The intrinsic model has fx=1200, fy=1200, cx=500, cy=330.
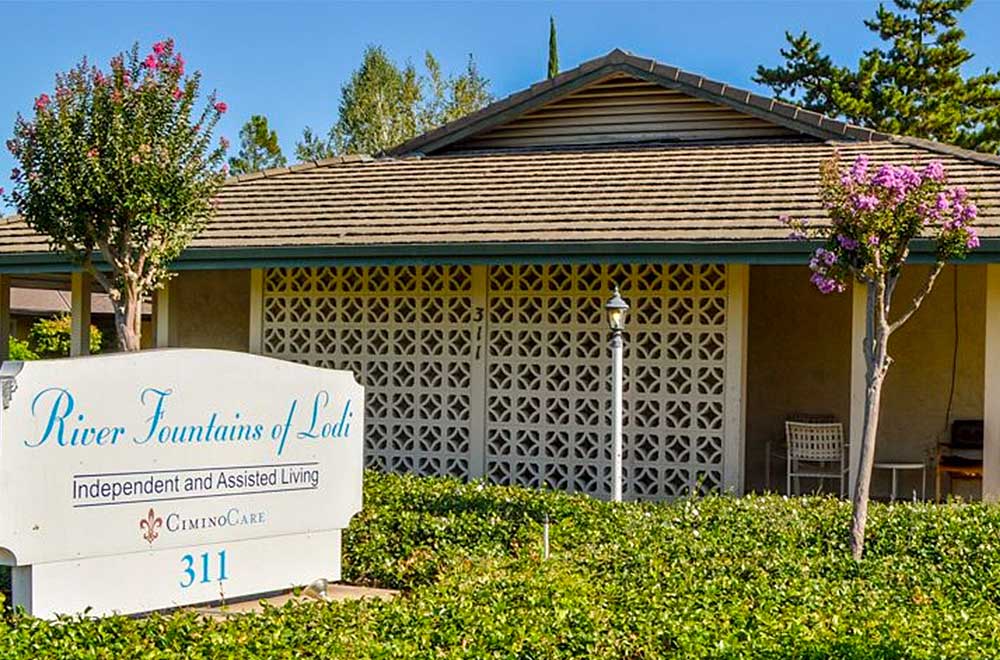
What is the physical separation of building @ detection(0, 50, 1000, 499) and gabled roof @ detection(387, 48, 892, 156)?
0.03 meters

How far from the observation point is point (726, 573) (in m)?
7.19

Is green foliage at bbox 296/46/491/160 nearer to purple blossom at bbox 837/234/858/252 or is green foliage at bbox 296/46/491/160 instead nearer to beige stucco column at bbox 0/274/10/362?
beige stucco column at bbox 0/274/10/362

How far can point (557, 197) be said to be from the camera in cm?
→ 1292

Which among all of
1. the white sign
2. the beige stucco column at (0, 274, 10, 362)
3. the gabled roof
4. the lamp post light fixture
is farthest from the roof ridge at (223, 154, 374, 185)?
the white sign

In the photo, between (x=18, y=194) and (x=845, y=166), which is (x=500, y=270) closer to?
(x=845, y=166)

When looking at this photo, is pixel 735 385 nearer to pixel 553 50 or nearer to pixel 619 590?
pixel 619 590

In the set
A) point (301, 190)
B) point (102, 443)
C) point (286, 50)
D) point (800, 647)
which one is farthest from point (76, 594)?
point (286, 50)

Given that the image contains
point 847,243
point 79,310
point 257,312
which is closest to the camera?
point 847,243

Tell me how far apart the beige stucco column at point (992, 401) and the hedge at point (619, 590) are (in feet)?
4.26

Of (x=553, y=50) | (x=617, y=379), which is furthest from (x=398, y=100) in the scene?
(x=617, y=379)

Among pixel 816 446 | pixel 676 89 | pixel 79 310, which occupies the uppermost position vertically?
pixel 676 89

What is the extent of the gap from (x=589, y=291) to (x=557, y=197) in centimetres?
120

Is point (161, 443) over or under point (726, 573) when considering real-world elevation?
over

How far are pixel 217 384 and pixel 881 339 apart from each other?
4.35 meters
